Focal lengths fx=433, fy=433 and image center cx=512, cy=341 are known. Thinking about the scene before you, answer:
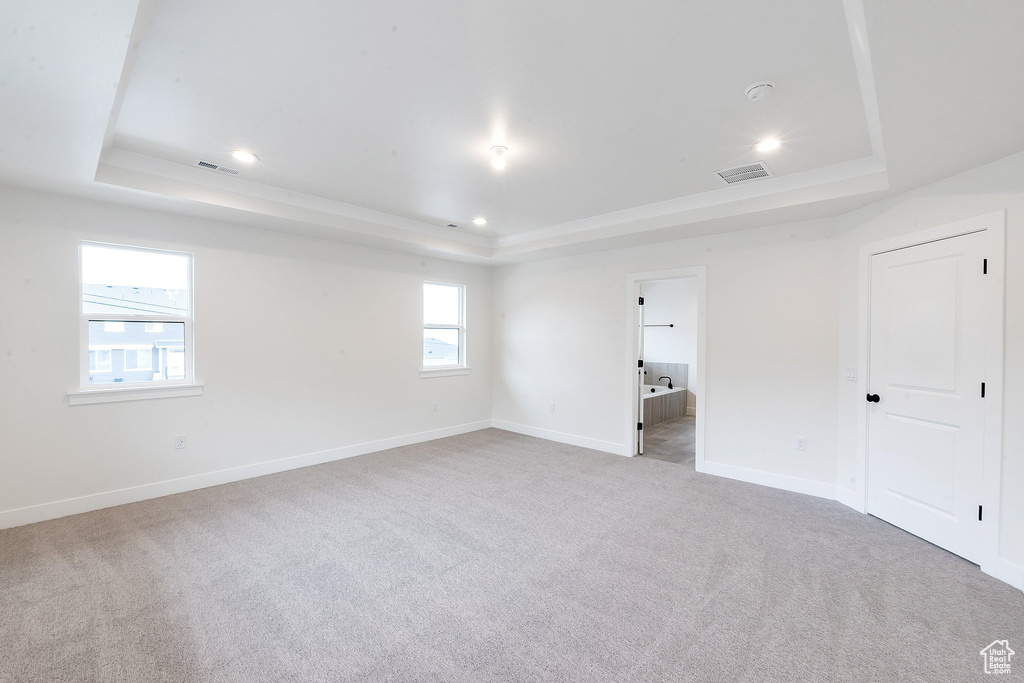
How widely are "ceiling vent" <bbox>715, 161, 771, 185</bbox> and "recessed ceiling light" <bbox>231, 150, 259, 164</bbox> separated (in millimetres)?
3511

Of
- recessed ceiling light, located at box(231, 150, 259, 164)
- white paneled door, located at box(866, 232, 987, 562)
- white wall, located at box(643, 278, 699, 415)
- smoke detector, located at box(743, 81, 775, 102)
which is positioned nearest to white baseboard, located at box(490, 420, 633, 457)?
white paneled door, located at box(866, 232, 987, 562)

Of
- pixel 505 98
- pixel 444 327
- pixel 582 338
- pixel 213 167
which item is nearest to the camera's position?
pixel 505 98

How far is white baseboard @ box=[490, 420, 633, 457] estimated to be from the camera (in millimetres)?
5199

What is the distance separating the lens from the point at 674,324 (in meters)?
8.21

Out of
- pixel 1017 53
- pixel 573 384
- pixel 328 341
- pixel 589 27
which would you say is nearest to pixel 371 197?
pixel 328 341

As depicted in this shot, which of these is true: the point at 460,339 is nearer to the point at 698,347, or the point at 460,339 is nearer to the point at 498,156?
the point at 698,347

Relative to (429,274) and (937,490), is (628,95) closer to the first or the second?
(937,490)

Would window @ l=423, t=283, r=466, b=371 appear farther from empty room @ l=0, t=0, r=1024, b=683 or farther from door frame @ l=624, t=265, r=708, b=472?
door frame @ l=624, t=265, r=708, b=472

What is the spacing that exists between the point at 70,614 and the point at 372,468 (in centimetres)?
253

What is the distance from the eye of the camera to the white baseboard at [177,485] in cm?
321

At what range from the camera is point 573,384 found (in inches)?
223

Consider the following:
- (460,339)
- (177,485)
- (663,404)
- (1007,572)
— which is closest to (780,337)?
(1007,572)

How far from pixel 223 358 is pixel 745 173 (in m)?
4.83

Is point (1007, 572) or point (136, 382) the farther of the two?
point (136, 382)
